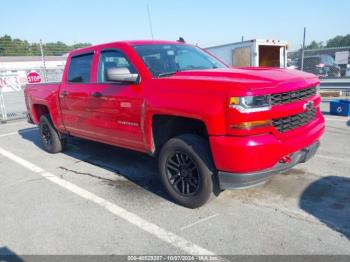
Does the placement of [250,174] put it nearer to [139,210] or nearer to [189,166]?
[189,166]

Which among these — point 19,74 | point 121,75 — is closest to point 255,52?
point 121,75

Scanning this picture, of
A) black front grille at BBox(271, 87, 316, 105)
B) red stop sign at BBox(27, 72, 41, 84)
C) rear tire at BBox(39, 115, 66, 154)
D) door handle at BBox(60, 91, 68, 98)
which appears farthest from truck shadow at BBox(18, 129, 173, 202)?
red stop sign at BBox(27, 72, 41, 84)

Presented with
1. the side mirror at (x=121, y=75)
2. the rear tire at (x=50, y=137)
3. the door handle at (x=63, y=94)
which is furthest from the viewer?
the rear tire at (x=50, y=137)

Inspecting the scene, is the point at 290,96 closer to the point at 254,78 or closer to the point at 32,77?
the point at 254,78

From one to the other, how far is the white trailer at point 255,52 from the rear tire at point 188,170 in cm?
1042

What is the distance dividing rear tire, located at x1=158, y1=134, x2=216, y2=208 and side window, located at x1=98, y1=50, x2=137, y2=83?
1.19m

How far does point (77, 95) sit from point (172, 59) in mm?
1737

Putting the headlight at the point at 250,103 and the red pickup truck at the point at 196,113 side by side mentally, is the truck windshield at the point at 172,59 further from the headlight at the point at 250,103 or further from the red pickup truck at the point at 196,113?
the headlight at the point at 250,103

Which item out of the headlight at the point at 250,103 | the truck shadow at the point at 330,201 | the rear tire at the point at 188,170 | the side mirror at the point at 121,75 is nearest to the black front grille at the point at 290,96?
the headlight at the point at 250,103

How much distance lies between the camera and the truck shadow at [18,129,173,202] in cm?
475

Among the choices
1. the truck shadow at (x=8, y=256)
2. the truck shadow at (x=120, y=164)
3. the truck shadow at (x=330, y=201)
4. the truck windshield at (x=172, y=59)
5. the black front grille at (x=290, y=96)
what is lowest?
the truck shadow at (x=120, y=164)

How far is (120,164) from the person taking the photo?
572cm

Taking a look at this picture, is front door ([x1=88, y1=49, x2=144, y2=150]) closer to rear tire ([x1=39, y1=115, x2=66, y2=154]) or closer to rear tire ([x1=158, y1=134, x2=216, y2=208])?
rear tire ([x1=158, y1=134, x2=216, y2=208])

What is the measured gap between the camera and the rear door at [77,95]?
203 inches
